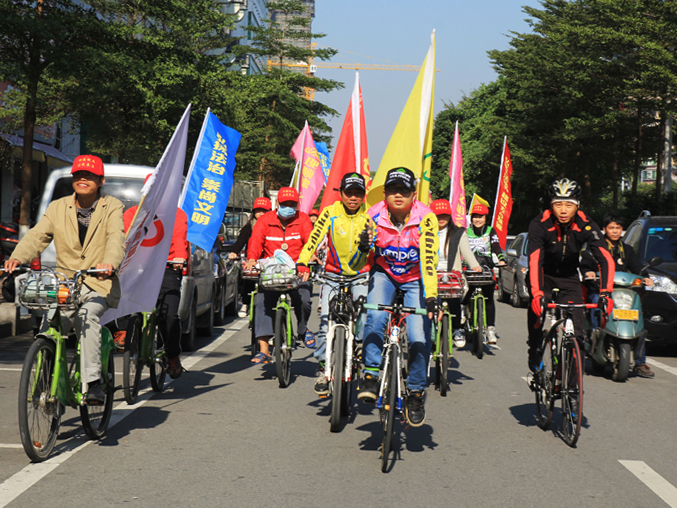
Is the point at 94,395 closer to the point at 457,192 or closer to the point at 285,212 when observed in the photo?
the point at 285,212

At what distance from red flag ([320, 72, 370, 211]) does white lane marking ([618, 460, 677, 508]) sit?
605 cm

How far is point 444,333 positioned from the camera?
8.24 meters

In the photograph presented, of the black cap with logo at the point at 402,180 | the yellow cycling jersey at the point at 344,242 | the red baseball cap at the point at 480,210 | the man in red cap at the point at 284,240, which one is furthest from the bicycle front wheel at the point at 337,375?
the red baseball cap at the point at 480,210

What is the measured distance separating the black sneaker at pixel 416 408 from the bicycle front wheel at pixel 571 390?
1111mm

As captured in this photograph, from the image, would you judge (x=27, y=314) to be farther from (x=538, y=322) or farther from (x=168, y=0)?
(x=168, y=0)

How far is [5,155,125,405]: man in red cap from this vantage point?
5.64 m

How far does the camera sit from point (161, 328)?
26.0 feet

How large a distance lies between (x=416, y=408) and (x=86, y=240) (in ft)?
8.41

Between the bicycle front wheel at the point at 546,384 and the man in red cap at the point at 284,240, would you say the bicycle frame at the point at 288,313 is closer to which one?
Result: the man in red cap at the point at 284,240

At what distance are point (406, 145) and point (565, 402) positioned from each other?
10.6 feet

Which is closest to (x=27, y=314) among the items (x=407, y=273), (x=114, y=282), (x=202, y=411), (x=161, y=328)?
(x=161, y=328)

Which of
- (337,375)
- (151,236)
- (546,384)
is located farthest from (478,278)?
(151,236)

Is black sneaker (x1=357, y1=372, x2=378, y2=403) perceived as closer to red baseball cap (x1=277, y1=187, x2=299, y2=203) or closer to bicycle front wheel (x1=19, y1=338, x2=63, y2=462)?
bicycle front wheel (x1=19, y1=338, x2=63, y2=462)

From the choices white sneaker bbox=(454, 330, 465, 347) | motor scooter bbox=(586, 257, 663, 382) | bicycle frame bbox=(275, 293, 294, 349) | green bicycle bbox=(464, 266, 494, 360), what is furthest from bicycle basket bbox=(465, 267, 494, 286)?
bicycle frame bbox=(275, 293, 294, 349)
